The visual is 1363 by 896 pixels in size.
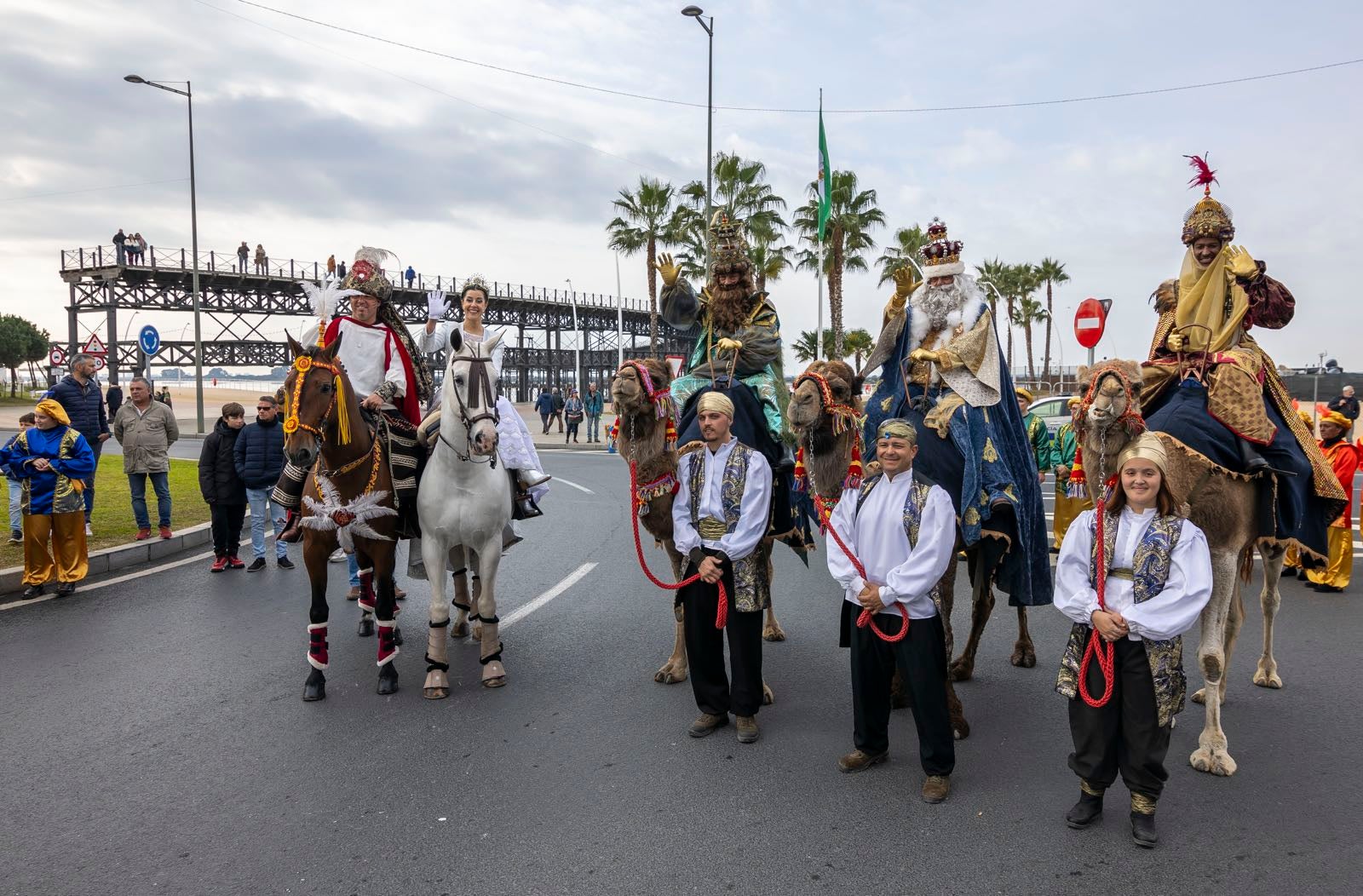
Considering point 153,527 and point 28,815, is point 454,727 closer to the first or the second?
point 28,815

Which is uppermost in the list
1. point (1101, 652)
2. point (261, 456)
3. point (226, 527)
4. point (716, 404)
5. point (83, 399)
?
point (83, 399)

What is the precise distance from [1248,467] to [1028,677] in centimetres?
194

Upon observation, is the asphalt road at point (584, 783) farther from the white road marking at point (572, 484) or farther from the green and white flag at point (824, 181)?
the green and white flag at point (824, 181)

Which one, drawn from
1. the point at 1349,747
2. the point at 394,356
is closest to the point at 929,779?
the point at 1349,747

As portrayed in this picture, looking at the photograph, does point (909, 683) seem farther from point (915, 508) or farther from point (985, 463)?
point (985, 463)

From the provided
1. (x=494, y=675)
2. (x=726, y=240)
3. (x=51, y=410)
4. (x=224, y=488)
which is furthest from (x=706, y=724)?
(x=51, y=410)

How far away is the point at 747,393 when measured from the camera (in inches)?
221

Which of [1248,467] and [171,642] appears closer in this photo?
[1248,467]

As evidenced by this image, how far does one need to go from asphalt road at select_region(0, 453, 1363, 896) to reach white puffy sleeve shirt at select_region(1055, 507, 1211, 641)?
3.16 feet

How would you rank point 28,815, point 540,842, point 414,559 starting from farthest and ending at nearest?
1. point 414,559
2. point 28,815
3. point 540,842

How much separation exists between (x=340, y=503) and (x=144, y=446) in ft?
21.1

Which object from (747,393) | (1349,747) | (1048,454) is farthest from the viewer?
(1048,454)

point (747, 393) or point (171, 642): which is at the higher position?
point (747, 393)

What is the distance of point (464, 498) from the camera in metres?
5.63
